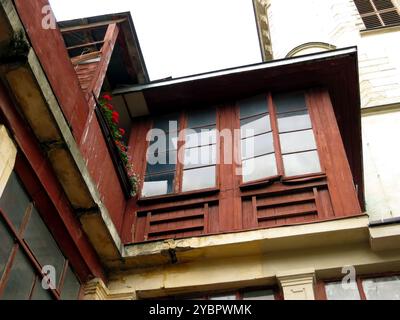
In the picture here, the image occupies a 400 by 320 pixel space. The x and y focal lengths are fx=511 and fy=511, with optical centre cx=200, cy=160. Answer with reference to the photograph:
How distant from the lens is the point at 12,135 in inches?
202

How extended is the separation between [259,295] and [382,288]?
151cm

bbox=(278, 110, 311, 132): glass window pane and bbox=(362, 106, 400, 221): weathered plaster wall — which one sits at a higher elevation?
bbox=(362, 106, 400, 221): weathered plaster wall

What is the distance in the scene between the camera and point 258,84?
9.21 metres

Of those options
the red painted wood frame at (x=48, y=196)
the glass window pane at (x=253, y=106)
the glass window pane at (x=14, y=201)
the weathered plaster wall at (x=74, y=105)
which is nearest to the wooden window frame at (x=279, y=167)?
the glass window pane at (x=253, y=106)

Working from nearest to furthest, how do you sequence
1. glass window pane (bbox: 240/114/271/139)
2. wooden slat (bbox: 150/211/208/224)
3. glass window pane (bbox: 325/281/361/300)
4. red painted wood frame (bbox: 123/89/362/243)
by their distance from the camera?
glass window pane (bbox: 325/281/361/300), red painted wood frame (bbox: 123/89/362/243), wooden slat (bbox: 150/211/208/224), glass window pane (bbox: 240/114/271/139)

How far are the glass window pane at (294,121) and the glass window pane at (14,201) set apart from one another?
14.7 ft

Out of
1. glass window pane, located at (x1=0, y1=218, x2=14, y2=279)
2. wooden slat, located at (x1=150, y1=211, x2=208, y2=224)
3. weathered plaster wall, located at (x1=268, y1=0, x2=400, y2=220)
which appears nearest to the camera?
glass window pane, located at (x1=0, y1=218, x2=14, y2=279)

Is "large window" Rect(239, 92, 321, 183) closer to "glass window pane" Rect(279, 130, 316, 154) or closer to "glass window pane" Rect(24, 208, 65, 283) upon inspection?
"glass window pane" Rect(279, 130, 316, 154)

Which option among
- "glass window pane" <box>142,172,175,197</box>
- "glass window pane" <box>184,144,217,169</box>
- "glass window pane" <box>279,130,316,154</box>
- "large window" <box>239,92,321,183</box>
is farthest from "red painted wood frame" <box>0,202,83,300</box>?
"glass window pane" <box>279,130,316,154</box>

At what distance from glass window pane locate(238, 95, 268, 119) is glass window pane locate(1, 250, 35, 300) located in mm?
4806

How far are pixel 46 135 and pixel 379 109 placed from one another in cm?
1015

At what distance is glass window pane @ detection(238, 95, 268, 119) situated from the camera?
8938 millimetres
